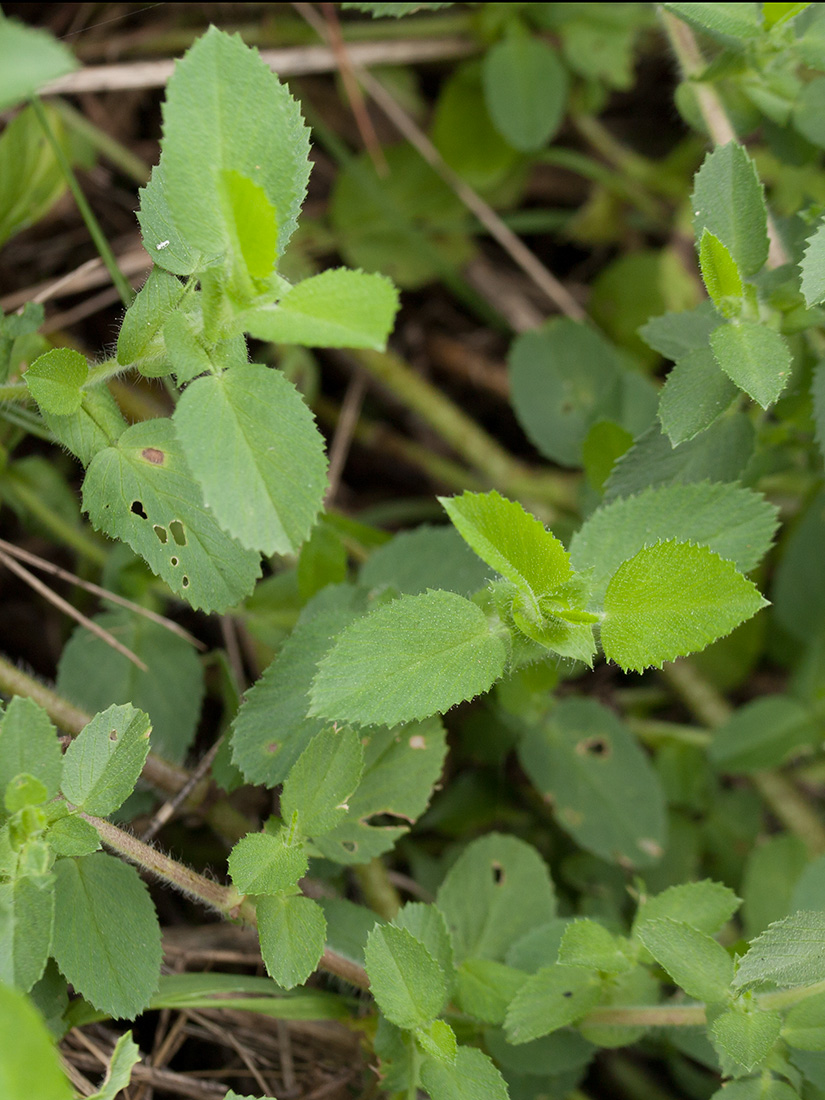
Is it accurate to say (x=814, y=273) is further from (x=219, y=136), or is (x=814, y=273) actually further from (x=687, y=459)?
(x=219, y=136)

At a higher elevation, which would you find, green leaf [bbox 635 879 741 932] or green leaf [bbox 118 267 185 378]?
green leaf [bbox 118 267 185 378]

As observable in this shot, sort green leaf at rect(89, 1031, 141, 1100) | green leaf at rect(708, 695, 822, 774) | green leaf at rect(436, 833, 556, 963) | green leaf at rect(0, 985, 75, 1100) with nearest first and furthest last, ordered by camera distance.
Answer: green leaf at rect(0, 985, 75, 1100), green leaf at rect(89, 1031, 141, 1100), green leaf at rect(436, 833, 556, 963), green leaf at rect(708, 695, 822, 774)

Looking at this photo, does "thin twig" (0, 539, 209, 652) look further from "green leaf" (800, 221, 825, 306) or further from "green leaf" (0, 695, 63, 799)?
"green leaf" (800, 221, 825, 306)

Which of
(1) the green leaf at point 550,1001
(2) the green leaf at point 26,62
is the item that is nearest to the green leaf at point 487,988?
(1) the green leaf at point 550,1001

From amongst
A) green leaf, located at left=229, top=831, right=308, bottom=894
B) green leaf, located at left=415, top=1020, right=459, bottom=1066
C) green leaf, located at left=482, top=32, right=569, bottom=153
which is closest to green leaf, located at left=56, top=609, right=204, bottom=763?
green leaf, located at left=229, top=831, right=308, bottom=894

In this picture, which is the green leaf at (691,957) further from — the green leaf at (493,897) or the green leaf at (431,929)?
the green leaf at (493,897)

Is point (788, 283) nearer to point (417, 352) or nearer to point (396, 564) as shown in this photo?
point (396, 564)
